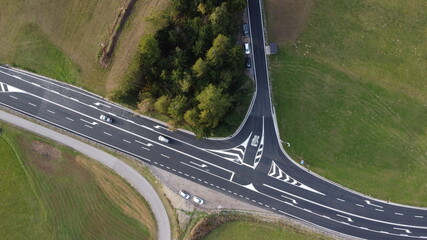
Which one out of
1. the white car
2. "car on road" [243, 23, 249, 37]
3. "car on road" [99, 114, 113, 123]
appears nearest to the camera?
"car on road" [243, 23, 249, 37]

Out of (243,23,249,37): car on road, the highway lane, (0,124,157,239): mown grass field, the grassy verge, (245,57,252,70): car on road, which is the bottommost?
(0,124,157,239): mown grass field

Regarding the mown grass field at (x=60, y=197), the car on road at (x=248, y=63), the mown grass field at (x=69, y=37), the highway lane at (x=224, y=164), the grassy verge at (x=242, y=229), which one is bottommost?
the mown grass field at (x=60, y=197)

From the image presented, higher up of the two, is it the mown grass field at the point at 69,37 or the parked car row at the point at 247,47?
the parked car row at the point at 247,47

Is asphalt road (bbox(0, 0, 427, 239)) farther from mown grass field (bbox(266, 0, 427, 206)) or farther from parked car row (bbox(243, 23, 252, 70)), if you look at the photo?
mown grass field (bbox(266, 0, 427, 206))

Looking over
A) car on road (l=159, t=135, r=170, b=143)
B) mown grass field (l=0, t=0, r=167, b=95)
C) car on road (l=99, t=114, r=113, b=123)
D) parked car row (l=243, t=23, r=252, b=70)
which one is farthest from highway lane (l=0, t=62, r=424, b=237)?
parked car row (l=243, t=23, r=252, b=70)

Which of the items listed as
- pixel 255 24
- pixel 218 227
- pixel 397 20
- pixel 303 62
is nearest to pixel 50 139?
pixel 218 227

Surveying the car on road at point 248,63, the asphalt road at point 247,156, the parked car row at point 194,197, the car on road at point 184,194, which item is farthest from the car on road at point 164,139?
the car on road at point 248,63

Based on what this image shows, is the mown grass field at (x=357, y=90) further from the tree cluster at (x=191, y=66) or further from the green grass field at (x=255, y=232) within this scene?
the green grass field at (x=255, y=232)
